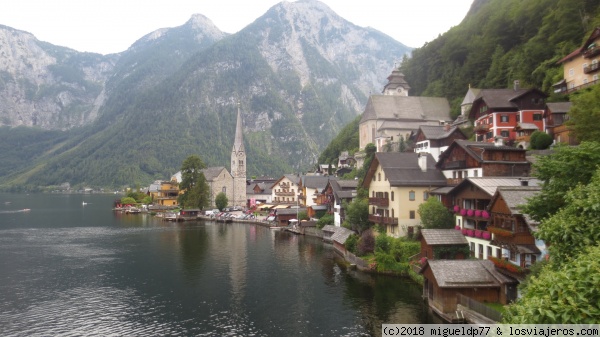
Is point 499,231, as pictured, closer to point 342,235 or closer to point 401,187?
point 401,187

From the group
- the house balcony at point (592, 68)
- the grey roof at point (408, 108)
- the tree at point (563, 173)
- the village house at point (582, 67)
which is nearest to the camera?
the tree at point (563, 173)

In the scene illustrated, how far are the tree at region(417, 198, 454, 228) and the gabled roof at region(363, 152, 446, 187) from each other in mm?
6090

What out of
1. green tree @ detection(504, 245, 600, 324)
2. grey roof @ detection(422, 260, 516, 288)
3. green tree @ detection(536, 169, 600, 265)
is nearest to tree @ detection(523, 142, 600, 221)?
green tree @ detection(536, 169, 600, 265)

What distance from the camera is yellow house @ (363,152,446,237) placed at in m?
50.3

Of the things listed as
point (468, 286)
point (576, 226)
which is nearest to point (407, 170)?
point (468, 286)

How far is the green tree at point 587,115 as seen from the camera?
4203 cm

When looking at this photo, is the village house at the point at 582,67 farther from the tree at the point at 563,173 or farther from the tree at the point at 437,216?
the tree at the point at 563,173

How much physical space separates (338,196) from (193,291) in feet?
115

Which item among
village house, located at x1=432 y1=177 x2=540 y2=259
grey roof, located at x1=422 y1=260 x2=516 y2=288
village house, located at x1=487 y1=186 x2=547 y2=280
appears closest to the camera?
village house, located at x1=487 y1=186 x2=547 y2=280

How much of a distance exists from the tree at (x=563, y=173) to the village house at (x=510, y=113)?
34.6 metres

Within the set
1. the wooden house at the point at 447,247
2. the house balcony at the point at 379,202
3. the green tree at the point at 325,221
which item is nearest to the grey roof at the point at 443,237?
the wooden house at the point at 447,247

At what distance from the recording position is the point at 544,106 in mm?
59438

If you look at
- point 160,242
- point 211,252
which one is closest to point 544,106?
point 211,252

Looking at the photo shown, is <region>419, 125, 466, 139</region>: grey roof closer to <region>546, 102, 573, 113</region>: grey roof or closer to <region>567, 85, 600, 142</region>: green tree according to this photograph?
<region>546, 102, 573, 113</region>: grey roof
